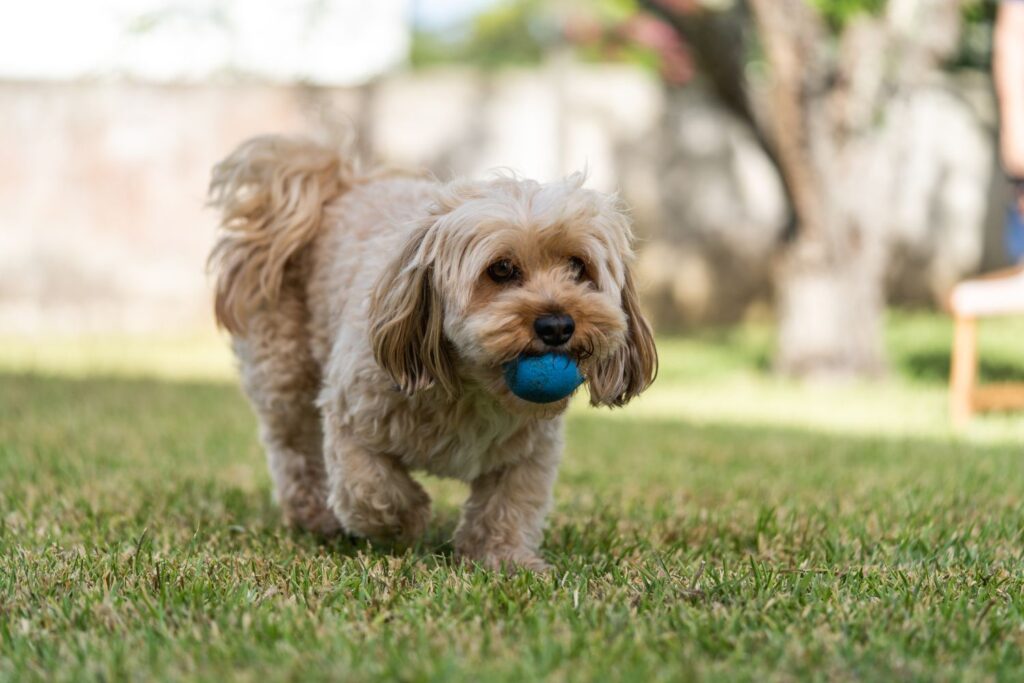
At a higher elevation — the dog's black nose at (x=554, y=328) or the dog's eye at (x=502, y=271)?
the dog's eye at (x=502, y=271)

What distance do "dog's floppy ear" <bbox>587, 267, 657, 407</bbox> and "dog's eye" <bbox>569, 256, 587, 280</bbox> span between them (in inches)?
6.2

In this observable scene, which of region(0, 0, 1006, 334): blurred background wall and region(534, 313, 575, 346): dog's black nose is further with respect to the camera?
region(0, 0, 1006, 334): blurred background wall

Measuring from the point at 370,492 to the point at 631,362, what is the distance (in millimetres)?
803

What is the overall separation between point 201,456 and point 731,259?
24.8 feet

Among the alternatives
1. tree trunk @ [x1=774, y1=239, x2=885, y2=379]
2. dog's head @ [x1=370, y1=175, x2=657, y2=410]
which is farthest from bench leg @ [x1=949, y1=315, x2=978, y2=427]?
dog's head @ [x1=370, y1=175, x2=657, y2=410]

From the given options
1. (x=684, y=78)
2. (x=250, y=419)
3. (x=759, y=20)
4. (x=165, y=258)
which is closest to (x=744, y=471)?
(x=250, y=419)

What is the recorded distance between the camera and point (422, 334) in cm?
327

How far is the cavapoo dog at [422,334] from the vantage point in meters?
3.15

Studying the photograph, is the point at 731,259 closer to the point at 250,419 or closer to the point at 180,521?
the point at 250,419

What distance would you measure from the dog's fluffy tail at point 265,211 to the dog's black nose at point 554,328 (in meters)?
1.40

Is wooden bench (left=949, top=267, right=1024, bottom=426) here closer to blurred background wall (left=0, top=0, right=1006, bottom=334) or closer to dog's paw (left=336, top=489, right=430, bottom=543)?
dog's paw (left=336, top=489, right=430, bottom=543)

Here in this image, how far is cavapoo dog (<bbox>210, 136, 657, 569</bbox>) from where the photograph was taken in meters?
3.15

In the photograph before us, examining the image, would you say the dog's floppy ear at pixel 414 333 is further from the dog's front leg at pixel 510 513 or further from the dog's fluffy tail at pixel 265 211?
the dog's fluffy tail at pixel 265 211

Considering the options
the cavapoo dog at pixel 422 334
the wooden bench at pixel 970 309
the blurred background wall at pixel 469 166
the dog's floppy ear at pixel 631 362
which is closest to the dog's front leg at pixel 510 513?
the cavapoo dog at pixel 422 334
